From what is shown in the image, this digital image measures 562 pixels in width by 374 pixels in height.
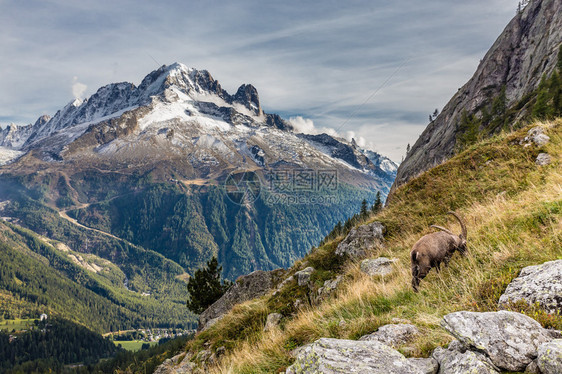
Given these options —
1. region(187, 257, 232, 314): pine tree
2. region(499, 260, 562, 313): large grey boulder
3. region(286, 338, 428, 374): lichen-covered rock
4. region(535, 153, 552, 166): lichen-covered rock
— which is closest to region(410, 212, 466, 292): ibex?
region(499, 260, 562, 313): large grey boulder

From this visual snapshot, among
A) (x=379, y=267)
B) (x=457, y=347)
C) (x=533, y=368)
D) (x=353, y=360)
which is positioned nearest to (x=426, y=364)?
(x=457, y=347)

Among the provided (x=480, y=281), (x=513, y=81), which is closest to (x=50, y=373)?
(x=480, y=281)

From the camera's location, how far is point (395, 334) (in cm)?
455

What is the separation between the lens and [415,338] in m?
4.39

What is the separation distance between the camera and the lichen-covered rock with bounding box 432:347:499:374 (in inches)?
117

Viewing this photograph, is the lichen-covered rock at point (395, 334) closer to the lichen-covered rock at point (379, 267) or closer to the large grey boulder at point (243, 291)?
the lichen-covered rock at point (379, 267)

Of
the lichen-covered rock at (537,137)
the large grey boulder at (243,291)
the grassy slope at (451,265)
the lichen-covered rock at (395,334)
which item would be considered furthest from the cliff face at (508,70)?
the lichen-covered rock at (395,334)

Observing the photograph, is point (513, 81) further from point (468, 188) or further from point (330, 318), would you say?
point (330, 318)

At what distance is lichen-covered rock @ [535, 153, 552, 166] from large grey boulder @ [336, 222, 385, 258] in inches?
262

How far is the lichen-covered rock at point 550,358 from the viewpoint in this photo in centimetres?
252

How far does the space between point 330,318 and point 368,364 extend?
10.2 feet

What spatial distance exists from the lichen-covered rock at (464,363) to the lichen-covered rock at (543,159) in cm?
1150

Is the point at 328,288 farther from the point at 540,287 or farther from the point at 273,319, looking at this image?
the point at 540,287

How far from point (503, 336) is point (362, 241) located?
33.8 feet
